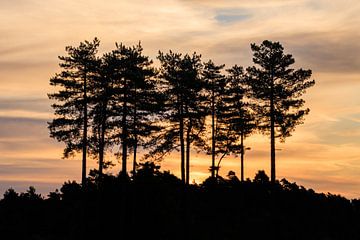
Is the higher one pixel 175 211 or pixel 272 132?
pixel 272 132

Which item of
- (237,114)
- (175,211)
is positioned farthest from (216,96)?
(175,211)

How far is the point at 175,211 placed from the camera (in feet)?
59.1

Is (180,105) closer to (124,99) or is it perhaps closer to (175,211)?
(124,99)

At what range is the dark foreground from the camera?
17453mm

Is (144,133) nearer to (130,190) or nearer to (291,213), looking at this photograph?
(291,213)

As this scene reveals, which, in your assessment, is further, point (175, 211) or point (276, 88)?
point (276, 88)

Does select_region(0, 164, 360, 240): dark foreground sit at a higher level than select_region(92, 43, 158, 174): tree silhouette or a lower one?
lower

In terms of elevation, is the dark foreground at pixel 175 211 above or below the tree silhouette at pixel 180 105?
below

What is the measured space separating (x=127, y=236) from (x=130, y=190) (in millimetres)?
1450

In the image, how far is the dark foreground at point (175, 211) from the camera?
57.3 ft

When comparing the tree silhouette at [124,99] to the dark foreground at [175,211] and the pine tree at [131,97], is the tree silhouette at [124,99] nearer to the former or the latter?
the pine tree at [131,97]

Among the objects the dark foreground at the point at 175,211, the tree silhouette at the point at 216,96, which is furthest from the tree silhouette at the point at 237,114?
the dark foreground at the point at 175,211

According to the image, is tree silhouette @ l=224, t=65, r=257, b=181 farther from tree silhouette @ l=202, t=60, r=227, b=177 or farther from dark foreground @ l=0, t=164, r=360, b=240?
dark foreground @ l=0, t=164, r=360, b=240

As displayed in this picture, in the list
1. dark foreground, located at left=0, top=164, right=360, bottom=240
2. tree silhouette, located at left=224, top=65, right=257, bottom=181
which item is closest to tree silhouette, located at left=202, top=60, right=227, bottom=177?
tree silhouette, located at left=224, top=65, right=257, bottom=181
